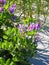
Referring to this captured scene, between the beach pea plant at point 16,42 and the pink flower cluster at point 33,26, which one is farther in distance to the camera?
the pink flower cluster at point 33,26

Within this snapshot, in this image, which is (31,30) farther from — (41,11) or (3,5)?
(41,11)

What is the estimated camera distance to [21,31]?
199cm

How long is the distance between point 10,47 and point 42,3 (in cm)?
270

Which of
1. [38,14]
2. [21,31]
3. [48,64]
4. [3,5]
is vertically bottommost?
[48,64]

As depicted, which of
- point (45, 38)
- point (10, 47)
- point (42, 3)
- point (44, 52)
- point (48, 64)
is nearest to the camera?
point (10, 47)

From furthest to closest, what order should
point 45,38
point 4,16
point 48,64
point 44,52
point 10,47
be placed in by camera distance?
1. point 45,38
2. point 44,52
3. point 48,64
4. point 4,16
5. point 10,47

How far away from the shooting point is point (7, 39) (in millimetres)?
1967

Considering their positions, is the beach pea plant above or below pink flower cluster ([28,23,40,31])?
below

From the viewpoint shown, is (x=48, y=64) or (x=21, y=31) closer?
(x=21, y=31)

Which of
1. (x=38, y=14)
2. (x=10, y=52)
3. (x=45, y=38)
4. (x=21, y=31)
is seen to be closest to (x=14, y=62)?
(x=10, y=52)

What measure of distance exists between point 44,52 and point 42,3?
1.51 metres

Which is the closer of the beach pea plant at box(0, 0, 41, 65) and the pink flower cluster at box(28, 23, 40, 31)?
the beach pea plant at box(0, 0, 41, 65)

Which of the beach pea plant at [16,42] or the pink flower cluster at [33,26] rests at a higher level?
the pink flower cluster at [33,26]

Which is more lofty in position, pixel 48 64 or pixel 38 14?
pixel 38 14
